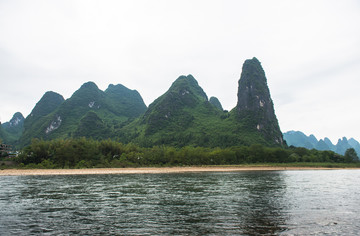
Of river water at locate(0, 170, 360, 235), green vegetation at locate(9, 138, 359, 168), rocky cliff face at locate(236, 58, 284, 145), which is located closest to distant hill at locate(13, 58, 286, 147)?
rocky cliff face at locate(236, 58, 284, 145)

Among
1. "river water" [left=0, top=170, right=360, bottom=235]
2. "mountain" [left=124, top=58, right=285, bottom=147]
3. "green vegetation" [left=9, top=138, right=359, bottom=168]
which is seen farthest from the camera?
"mountain" [left=124, top=58, right=285, bottom=147]

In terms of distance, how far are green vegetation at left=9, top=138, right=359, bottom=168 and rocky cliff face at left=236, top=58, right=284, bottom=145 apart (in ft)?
117

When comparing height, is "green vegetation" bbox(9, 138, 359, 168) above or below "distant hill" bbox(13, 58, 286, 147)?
below

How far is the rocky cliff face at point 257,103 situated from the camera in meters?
145

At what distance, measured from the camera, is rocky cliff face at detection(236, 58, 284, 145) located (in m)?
145

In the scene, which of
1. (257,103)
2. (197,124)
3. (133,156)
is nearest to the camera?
(133,156)

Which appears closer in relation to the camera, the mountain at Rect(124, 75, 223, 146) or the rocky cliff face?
the mountain at Rect(124, 75, 223, 146)

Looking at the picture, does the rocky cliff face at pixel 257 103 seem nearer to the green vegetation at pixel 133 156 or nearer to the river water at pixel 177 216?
the green vegetation at pixel 133 156

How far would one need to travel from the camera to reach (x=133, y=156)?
8188 cm

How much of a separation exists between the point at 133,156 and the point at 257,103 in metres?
103

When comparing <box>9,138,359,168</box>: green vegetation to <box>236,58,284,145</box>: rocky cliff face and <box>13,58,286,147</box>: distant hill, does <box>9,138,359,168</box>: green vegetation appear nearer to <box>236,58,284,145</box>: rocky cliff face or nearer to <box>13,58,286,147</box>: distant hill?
<box>13,58,286,147</box>: distant hill

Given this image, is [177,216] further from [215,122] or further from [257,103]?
[257,103]

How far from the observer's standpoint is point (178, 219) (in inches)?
589

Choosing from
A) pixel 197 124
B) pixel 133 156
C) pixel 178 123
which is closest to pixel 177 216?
pixel 133 156
